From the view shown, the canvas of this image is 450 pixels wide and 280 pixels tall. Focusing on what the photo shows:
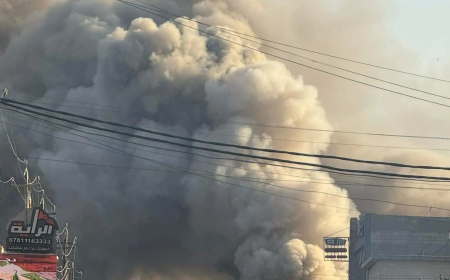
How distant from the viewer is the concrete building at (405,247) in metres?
94.9

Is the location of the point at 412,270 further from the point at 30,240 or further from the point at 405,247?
the point at 30,240

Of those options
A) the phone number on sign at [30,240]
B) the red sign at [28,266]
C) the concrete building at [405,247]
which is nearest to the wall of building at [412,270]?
the concrete building at [405,247]

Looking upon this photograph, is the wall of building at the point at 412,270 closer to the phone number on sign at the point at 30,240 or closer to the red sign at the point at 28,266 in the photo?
the phone number on sign at the point at 30,240

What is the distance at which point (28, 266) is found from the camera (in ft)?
210

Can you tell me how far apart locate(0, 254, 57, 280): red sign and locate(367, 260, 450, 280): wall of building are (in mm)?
42624

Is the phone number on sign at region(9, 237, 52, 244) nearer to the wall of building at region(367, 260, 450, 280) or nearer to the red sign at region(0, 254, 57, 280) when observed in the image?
the red sign at region(0, 254, 57, 280)

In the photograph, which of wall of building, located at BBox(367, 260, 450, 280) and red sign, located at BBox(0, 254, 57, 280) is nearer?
red sign, located at BBox(0, 254, 57, 280)

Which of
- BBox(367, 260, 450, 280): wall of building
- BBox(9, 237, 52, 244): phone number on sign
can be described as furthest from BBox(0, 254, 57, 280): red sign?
BBox(367, 260, 450, 280): wall of building

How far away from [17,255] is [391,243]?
46731mm

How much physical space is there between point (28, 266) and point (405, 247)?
46196mm

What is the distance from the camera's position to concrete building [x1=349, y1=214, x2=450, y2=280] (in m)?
94.9

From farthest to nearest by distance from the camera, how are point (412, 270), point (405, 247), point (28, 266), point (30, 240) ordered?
1. point (405, 247)
2. point (412, 270)
3. point (30, 240)
4. point (28, 266)

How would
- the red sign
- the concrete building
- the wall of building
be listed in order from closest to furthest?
the red sign < the wall of building < the concrete building

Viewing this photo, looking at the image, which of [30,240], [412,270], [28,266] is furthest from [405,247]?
[28,266]
